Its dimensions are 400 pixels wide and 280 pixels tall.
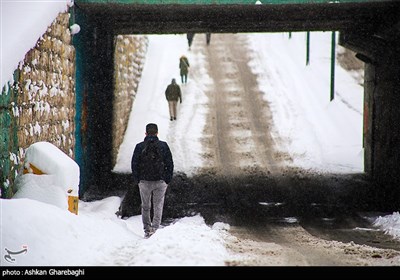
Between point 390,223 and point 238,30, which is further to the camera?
point 238,30

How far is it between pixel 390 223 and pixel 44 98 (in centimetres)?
766

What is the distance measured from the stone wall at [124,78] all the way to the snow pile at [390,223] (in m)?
9.16

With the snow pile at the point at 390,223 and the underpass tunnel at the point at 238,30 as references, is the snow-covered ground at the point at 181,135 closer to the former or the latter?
the snow pile at the point at 390,223

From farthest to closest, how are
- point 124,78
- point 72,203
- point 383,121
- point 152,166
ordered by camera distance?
point 124,78
point 383,121
point 152,166
point 72,203

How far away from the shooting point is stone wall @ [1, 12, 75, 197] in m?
9.79

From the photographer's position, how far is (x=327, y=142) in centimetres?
2469

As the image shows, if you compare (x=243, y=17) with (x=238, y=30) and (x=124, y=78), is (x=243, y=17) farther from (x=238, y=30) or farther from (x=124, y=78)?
(x=124, y=78)

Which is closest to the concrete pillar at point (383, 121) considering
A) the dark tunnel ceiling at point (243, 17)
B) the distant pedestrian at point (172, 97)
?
the dark tunnel ceiling at point (243, 17)

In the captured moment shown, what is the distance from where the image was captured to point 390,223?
47.9 feet

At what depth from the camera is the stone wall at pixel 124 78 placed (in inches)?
853

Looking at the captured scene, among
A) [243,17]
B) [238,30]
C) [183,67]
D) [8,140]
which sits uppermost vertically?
[243,17]

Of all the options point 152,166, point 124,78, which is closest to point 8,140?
point 152,166

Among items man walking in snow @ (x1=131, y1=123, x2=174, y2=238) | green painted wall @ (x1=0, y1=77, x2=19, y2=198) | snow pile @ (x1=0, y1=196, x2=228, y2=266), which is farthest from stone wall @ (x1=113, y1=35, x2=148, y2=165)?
snow pile @ (x1=0, y1=196, x2=228, y2=266)
